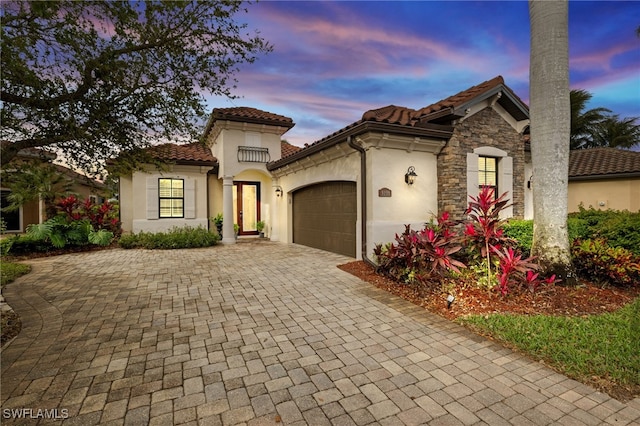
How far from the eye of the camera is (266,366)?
295 cm

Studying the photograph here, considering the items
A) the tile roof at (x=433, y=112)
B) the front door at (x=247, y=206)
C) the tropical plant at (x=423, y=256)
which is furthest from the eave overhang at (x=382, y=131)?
the front door at (x=247, y=206)

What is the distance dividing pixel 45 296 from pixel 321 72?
349 inches

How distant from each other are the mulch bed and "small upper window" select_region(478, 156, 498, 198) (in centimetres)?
457

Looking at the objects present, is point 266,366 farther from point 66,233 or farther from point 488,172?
point 66,233

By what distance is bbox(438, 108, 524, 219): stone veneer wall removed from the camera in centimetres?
858

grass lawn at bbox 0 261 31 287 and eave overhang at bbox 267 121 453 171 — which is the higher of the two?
eave overhang at bbox 267 121 453 171

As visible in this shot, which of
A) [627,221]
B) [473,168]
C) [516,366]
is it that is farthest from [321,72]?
[516,366]

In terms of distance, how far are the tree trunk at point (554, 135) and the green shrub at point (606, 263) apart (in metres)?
0.79

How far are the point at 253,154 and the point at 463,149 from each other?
8496 mm

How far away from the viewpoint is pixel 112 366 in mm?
2932

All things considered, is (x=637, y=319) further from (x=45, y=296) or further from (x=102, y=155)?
(x=45, y=296)

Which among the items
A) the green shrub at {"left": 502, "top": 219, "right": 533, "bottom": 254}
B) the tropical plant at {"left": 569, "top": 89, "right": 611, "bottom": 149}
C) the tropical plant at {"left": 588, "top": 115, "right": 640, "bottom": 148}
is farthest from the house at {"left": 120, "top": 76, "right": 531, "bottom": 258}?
the tropical plant at {"left": 588, "top": 115, "right": 640, "bottom": 148}

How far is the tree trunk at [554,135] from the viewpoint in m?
5.11

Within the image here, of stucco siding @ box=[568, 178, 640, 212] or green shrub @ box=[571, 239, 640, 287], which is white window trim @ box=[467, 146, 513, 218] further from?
stucco siding @ box=[568, 178, 640, 212]
